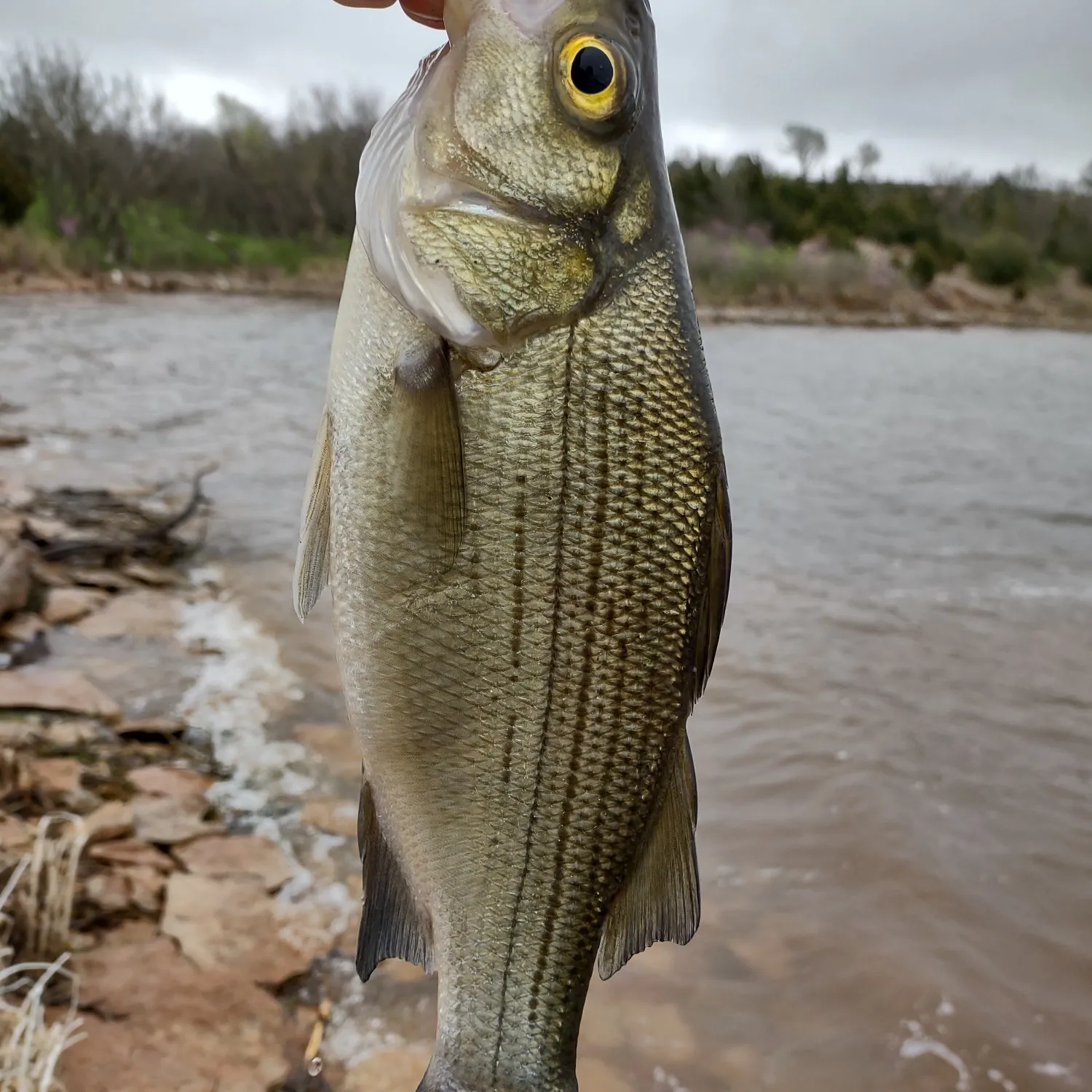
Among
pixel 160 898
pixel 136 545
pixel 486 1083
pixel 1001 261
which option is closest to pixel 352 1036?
pixel 160 898

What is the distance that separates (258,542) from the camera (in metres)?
8.11

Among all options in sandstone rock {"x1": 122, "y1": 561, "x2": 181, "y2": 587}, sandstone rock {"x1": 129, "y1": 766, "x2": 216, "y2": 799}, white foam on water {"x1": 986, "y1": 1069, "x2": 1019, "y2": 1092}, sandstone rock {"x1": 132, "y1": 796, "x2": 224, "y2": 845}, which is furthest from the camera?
sandstone rock {"x1": 122, "y1": 561, "x2": 181, "y2": 587}

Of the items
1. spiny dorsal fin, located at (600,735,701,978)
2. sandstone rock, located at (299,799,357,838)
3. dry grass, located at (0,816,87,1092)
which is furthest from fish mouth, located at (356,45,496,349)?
sandstone rock, located at (299,799,357,838)

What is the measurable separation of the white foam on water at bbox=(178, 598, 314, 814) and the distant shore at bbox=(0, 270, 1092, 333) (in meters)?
25.3

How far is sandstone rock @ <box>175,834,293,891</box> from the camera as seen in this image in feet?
11.8

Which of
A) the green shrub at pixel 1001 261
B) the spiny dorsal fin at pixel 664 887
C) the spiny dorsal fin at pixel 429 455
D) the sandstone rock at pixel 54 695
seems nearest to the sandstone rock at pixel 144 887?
the sandstone rock at pixel 54 695

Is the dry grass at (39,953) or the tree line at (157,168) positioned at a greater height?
the tree line at (157,168)

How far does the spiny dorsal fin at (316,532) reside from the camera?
166cm

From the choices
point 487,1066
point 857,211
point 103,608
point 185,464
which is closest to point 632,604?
point 487,1066

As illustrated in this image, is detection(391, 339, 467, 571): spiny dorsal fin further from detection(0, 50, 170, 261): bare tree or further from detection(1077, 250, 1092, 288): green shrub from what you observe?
detection(1077, 250, 1092, 288): green shrub

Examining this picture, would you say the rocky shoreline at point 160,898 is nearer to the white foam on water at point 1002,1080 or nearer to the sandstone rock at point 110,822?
the sandstone rock at point 110,822

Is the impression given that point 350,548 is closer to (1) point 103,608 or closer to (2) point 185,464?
(1) point 103,608

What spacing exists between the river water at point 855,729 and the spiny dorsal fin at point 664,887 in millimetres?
1740

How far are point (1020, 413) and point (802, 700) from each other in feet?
46.4
